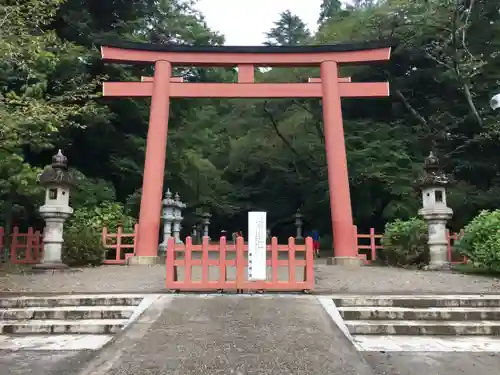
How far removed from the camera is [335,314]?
5195 millimetres

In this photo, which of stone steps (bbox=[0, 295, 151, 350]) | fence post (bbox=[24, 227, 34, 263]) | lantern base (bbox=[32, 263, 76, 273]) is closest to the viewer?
stone steps (bbox=[0, 295, 151, 350])

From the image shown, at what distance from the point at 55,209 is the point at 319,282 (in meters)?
6.31

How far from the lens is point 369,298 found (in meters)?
5.86

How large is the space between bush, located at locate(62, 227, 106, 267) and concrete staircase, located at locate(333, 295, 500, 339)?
24.5 feet

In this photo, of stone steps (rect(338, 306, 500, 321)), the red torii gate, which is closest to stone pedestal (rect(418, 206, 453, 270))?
the red torii gate

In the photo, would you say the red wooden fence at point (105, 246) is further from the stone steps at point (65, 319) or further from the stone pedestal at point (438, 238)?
the stone steps at point (65, 319)

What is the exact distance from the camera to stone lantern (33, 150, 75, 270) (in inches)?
398

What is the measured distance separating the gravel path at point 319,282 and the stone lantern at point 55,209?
1017mm

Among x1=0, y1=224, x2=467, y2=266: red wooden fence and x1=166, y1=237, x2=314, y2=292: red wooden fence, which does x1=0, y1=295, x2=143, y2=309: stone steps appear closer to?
x1=166, y1=237, x2=314, y2=292: red wooden fence

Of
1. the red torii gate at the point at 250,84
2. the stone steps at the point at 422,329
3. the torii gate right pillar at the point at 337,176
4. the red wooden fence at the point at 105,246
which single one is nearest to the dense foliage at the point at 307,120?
the red wooden fence at the point at 105,246

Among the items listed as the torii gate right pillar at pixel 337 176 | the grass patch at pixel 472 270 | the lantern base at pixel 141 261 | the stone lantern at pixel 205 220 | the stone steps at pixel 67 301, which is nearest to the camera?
the stone steps at pixel 67 301

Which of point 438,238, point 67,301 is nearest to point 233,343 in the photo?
point 67,301

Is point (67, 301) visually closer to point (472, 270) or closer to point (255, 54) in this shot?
point (472, 270)

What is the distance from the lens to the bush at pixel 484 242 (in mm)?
8922
